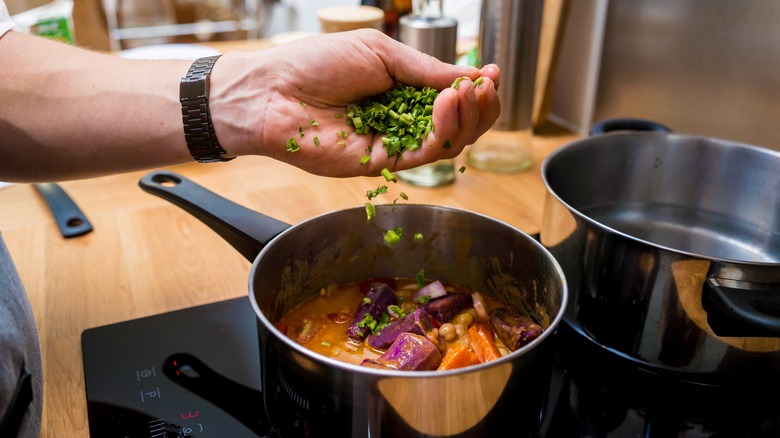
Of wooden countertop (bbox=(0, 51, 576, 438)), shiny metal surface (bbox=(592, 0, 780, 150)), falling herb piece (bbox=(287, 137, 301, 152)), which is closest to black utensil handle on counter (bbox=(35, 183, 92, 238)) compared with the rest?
wooden countertop (bbox=(0, 51, 576, 438))

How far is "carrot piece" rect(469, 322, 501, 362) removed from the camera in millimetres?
774

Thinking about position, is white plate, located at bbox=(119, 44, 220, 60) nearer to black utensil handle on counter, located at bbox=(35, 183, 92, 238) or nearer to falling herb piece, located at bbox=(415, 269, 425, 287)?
black utensil handle on counter, located at bbox=(35, 183, 92, 238)

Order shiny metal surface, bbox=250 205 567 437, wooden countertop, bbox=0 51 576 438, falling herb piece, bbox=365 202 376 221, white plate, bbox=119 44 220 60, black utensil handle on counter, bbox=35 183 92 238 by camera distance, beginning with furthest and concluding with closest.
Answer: white plate, bbox=119 44 220 60 → black utensil handle on counter, bbox=35 183 92 238 → wooden countertop, bbox=0 51 576 438 → falling herb piece, bbox=365 202 376 221 → shiny metal surface, bbox=250 205 567 437

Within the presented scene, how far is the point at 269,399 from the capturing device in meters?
0.69

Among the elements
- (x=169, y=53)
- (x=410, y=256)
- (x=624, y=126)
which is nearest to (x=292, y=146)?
(x=410, y=256)

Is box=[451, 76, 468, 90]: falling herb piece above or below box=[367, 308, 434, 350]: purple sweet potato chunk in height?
above

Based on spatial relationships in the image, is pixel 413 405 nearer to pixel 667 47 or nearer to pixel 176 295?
pixel 176 295

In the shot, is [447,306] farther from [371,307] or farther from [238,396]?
[238,396]

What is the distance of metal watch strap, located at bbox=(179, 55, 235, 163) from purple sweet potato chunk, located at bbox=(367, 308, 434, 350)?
0.36 m

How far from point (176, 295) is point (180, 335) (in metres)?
0.12

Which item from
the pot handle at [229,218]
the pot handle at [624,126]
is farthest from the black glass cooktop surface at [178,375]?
the pot handle at [624,126]

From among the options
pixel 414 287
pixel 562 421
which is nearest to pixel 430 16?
pixel 414 287

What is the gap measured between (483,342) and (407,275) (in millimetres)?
185

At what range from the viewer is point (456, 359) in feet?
2.37
